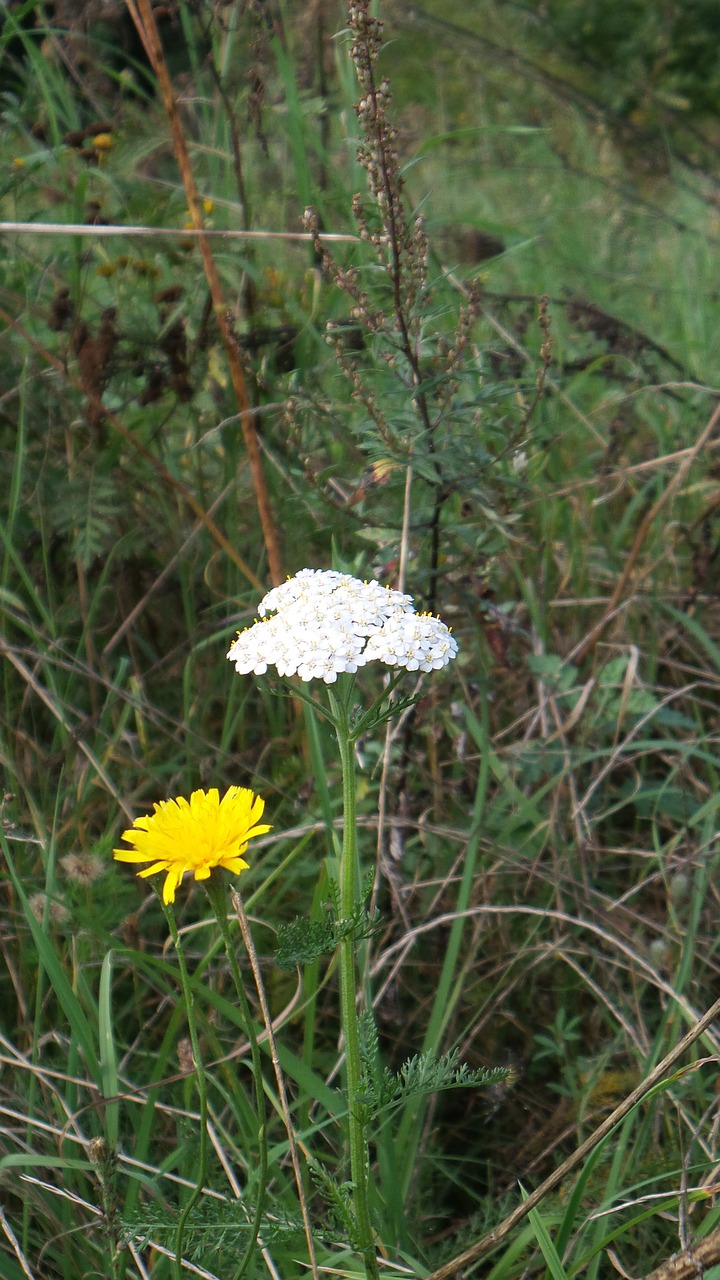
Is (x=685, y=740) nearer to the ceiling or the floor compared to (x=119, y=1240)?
nearer to the floor

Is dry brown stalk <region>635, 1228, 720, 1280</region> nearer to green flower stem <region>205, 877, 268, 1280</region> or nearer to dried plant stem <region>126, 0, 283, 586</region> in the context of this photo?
green flower stem <region>205, 877, 268, 1280</region>

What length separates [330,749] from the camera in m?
1.88

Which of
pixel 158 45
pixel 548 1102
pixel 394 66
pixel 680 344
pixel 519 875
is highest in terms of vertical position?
pixel 158 45

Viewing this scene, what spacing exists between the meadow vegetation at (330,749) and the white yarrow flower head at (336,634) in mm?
83

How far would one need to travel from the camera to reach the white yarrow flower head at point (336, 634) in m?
1.01

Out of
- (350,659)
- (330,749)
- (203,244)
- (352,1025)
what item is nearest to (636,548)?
(330,749)

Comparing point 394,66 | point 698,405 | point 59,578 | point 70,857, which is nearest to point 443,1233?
point 70,857

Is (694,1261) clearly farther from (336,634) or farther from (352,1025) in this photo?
(336,634)

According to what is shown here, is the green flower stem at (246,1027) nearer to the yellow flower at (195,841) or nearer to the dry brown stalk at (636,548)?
the yellow flower at (195,841)

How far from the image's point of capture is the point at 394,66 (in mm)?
6004

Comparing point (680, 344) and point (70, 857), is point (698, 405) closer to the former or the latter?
point (680, 344)

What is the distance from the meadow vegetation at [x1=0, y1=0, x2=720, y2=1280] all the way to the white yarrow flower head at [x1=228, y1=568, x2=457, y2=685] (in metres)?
0.08

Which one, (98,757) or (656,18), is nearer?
(98,757)

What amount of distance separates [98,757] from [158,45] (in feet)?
3.97
